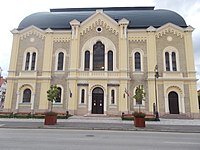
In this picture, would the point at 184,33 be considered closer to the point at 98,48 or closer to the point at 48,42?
the point at 98,48

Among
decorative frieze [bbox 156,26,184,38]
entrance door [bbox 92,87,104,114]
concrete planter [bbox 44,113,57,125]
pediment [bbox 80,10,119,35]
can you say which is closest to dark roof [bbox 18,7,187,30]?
decorative frieze [bbox 156,26,184,38]

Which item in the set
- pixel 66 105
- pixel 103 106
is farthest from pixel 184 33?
pixel 66 105

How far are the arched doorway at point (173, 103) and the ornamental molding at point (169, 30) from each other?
932 cm

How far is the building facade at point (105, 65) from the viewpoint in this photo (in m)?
27.2

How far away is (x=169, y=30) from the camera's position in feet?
96.5

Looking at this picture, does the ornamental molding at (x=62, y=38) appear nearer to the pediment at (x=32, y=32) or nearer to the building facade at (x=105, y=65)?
the building facade at (x=105, y=65)

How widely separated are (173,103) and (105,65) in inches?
455

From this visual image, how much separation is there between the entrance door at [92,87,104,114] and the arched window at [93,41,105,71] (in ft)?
11.3

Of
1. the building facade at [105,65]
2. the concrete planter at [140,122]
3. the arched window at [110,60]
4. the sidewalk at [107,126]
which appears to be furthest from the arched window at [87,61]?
the concrete planter at [140,122]

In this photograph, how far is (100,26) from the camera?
99.0ft

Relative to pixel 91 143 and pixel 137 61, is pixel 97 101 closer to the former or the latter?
pixel 137 61

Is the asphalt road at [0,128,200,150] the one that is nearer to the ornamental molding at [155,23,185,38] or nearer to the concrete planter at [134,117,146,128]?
the concrete planter at [134,117,146,128]

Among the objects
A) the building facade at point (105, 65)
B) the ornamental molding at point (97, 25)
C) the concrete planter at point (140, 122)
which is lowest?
the concrete planter at point (140, 122)

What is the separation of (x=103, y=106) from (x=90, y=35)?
11.6m
